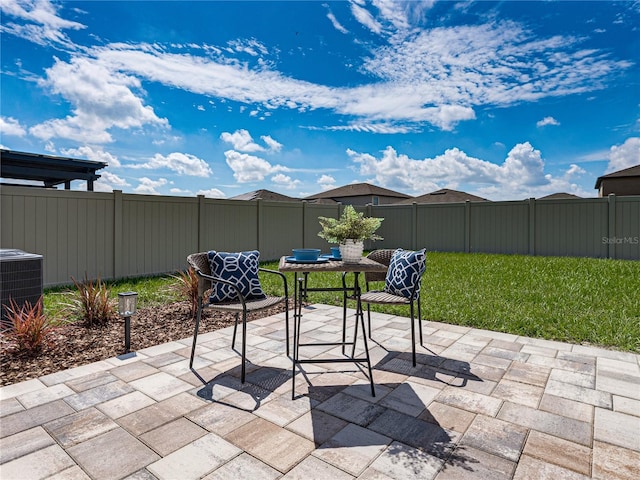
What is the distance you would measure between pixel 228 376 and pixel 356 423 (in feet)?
3.43

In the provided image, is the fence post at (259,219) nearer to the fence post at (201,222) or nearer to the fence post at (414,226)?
the fence post at (201,222)

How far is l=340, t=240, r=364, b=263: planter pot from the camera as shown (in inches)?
107

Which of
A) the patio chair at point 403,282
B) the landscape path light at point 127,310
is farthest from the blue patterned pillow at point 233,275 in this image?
the patio chair at point 403,282

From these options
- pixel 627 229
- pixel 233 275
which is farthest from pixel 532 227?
pixel 233 275

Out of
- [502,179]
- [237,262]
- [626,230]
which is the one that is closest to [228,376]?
[237,262]

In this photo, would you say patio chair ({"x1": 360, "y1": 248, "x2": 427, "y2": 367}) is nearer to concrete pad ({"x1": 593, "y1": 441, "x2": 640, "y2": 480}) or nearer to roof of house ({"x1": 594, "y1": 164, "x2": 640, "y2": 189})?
concrete pad ({"x1": 593, "y1": 441, "x2": 640, "y2": 480})

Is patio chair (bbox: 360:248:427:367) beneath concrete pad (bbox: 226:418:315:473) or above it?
above

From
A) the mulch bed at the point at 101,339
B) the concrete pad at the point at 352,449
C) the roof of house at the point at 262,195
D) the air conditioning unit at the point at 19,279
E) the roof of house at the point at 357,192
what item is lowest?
the concrete pad at the point at 352,449

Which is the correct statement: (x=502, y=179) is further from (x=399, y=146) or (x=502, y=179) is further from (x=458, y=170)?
(x=399, y=146)

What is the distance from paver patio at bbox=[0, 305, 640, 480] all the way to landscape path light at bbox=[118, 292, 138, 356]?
0.52 ft

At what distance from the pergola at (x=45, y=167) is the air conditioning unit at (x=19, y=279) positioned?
183 inches

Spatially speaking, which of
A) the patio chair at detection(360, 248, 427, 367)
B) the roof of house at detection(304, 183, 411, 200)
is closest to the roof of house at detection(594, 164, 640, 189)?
the roof of house at detection(304, 183, 411, 200)

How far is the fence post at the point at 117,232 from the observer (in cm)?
666

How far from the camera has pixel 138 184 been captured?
7.32m
